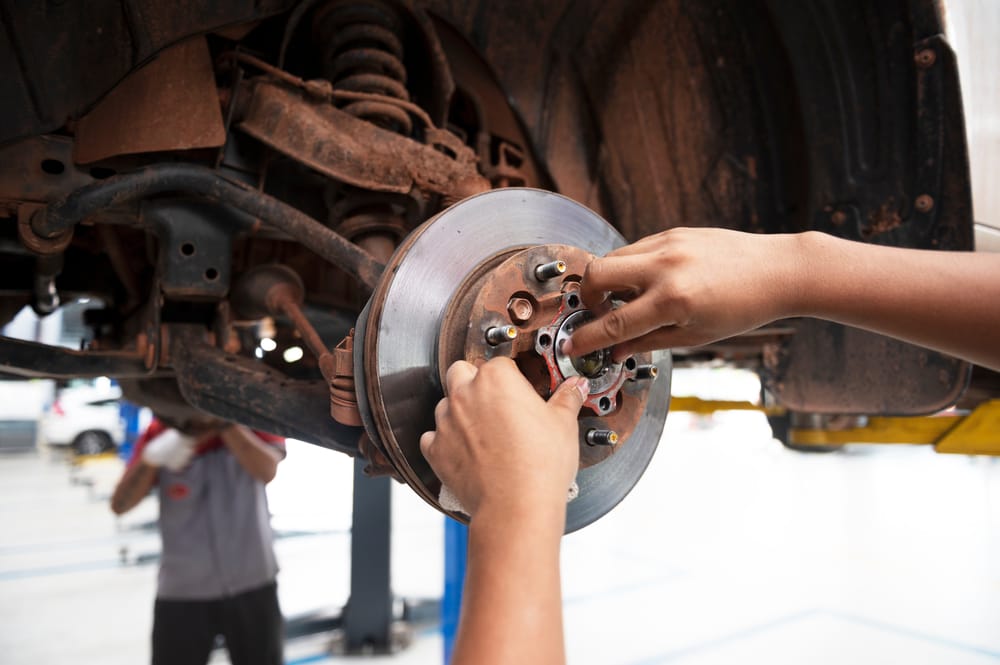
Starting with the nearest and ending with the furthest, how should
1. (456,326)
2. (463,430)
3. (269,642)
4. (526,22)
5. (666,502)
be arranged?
(463,430) < (456,326) < (526,22) < (269,642) < (666,502)

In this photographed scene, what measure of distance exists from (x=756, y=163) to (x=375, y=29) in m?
0.77

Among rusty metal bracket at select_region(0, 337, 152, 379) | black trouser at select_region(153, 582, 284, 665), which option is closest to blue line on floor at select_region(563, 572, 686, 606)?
black trouser at select_region(153, 582, 284, 665)

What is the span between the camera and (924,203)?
1.06 metres

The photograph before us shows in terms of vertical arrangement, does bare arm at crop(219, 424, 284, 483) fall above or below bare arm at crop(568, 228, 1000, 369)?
below

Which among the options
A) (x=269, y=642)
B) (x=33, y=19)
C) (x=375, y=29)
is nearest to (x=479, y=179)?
(x=375, y=29)

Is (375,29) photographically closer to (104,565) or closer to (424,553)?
(424,553)

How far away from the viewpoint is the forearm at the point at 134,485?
5.80 feet

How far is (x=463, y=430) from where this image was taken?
49cm

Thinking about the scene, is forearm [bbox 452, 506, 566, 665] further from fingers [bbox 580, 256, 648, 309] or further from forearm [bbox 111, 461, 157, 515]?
forearm [bbox 111, 461, 157, 515]

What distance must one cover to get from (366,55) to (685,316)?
69 cm

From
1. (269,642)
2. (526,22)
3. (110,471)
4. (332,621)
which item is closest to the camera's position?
(526,22)

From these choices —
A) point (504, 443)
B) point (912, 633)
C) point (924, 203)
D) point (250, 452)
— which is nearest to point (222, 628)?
point (250, 452)

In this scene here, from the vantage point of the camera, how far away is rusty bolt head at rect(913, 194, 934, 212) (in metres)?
1.05

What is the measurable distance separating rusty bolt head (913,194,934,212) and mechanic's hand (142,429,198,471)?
5.58ft
